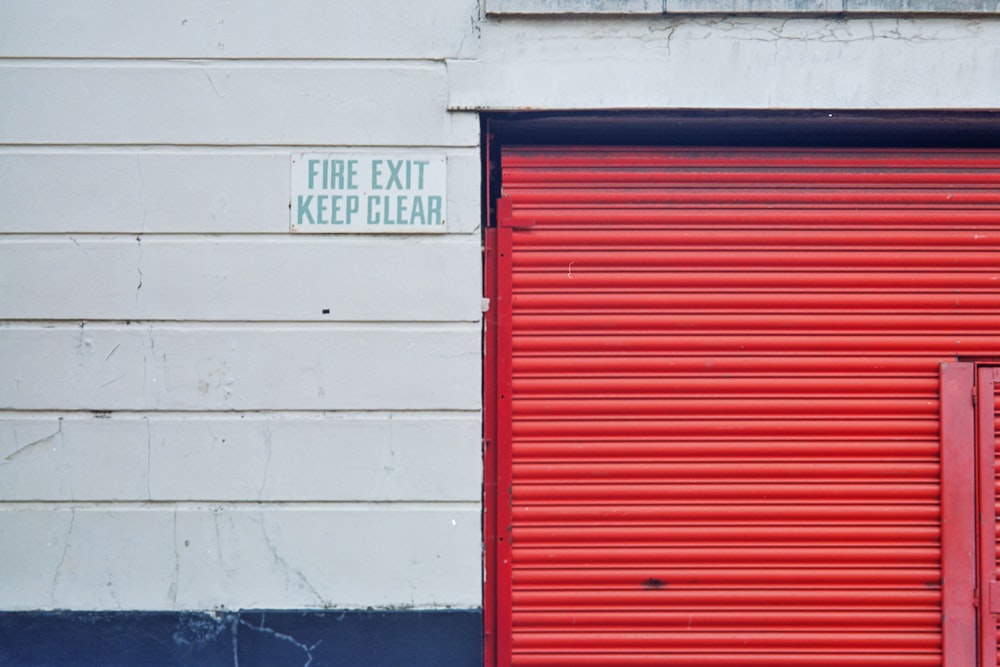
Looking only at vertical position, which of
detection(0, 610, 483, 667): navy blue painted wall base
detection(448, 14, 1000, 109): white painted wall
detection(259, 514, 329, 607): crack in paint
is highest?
detection(448, 14, 1000, 109): white painted wall

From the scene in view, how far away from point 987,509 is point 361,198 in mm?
3402

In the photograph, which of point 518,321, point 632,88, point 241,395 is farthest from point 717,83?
point 241,395

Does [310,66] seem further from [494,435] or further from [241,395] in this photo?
[494,435]

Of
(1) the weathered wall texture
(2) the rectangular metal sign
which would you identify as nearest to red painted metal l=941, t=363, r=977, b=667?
(1) the weathered wall texture

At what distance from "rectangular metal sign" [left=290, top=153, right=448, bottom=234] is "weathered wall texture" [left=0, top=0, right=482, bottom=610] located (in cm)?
7

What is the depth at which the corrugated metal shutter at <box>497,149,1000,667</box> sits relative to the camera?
3.75 meters

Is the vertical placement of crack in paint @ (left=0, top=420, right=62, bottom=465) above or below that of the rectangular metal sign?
below

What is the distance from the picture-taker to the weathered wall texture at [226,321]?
3611 mm

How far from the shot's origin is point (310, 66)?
368cm

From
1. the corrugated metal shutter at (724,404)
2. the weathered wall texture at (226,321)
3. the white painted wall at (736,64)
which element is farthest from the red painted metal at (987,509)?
the weathered wall texture at (226,321)

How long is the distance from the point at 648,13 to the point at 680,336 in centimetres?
157

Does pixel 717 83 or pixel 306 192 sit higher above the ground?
pixel 717 83

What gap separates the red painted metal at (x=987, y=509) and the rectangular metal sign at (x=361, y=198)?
9.14 feet

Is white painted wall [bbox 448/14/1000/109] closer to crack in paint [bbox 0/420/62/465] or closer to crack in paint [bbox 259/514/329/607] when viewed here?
crack in paint [bbox 259/514/329/607]
